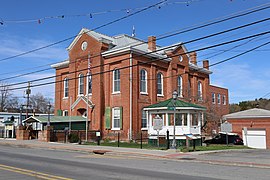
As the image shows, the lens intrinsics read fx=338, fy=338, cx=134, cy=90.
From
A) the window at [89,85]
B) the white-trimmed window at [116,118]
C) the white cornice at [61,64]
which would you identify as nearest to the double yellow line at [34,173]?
the white-trimmed window at [116,118]

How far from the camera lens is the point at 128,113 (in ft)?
119

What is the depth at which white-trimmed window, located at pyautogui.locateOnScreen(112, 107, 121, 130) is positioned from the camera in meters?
37.4

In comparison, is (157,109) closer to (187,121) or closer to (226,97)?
(187,121)

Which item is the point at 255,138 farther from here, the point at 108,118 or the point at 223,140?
the point at 108,118

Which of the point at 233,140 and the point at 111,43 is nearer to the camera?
the point at 233,140

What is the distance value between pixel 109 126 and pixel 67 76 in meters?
11.8

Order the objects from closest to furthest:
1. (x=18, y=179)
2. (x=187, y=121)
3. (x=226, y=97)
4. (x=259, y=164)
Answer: (x=18, y=179), (x=259, y=164), (x=187, y=121), (x=226, y=97)

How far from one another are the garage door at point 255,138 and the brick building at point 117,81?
4655 millimetres

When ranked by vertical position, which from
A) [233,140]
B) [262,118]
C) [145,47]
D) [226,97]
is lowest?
[233,140]

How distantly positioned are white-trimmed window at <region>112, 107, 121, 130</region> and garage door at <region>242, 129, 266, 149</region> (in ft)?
49.9

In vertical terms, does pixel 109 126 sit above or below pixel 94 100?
below

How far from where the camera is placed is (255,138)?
39875mm

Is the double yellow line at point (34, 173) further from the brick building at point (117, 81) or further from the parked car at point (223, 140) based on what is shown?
the parked car at point (223, 140)

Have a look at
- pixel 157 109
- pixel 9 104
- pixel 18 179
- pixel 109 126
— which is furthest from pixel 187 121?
pixel 9 104
